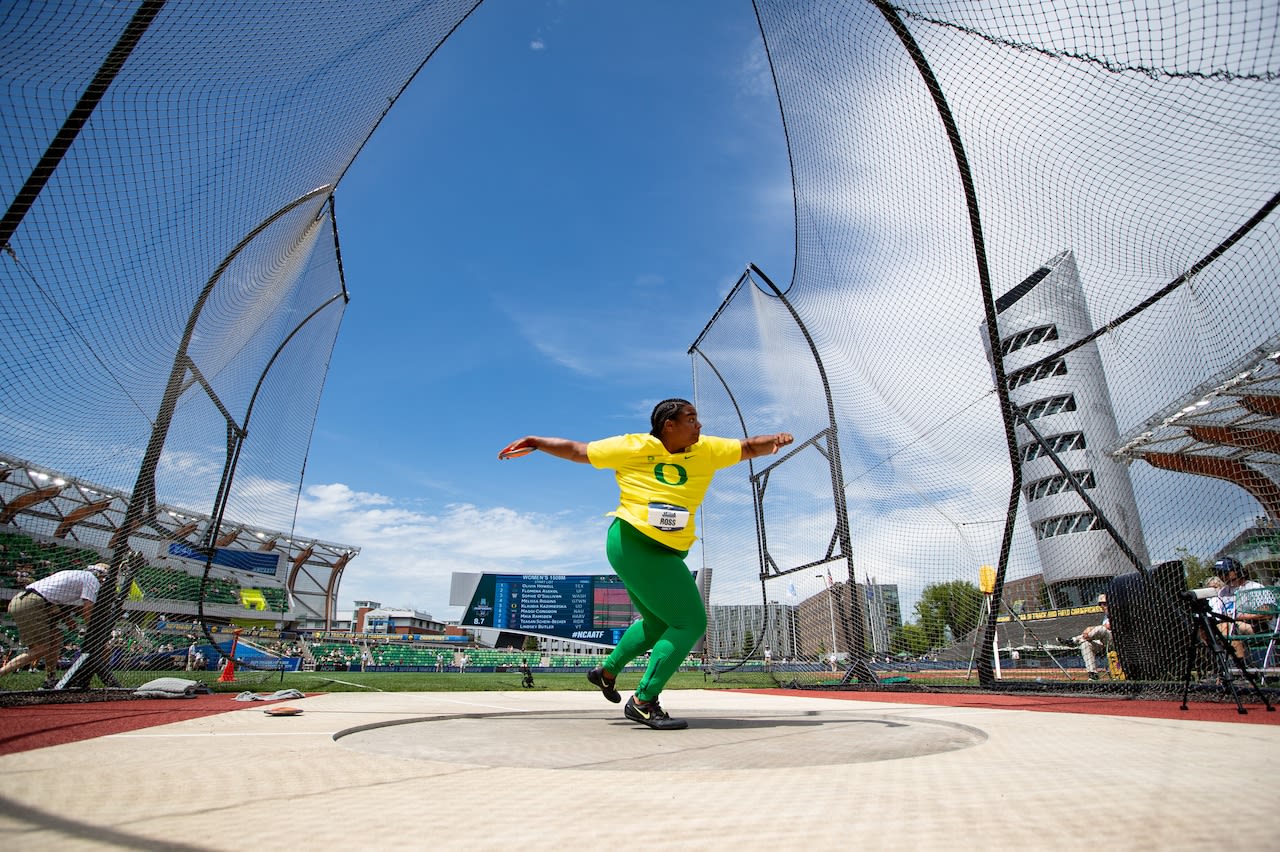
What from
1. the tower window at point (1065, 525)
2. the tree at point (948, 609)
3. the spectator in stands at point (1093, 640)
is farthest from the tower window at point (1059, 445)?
the spectator in stands at point (1093, 640)

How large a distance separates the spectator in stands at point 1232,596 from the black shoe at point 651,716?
10.4 feet

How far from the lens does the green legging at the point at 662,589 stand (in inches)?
127

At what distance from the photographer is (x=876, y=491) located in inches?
317

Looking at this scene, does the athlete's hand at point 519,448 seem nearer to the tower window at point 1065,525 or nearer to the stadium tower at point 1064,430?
the stadium tower at point 1064,430

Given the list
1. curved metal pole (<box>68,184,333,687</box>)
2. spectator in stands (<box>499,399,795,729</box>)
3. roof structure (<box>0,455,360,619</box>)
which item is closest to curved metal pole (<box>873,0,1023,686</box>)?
spectator in stands (<box>499,399,795,729</box>)

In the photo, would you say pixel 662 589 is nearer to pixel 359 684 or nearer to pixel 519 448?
pixel 519 448

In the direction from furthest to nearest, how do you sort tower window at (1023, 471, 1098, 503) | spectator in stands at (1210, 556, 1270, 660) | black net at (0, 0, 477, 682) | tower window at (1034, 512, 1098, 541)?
tower window at (1023, 471, 1098, 503), tower window at (1034, 512, 1098, 541), spectator in stands at (1210, 556, 1270, 660), black net at (0, 0, 477, 682)

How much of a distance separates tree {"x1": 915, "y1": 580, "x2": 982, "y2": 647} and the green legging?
16.6ft

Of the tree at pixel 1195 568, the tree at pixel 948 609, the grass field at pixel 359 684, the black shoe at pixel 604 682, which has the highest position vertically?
the tree at pixel 1195 568

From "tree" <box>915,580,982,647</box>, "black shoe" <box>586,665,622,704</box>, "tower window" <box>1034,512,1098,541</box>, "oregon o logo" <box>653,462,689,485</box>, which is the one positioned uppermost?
"tower window" <box>1034,512,1098,541</box>

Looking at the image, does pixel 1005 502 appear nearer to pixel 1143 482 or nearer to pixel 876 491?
pixel 1143 482

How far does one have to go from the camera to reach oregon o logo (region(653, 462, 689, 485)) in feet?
11.2

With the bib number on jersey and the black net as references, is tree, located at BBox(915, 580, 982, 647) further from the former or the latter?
the black net

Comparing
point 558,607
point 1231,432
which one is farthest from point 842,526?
point 558,607
